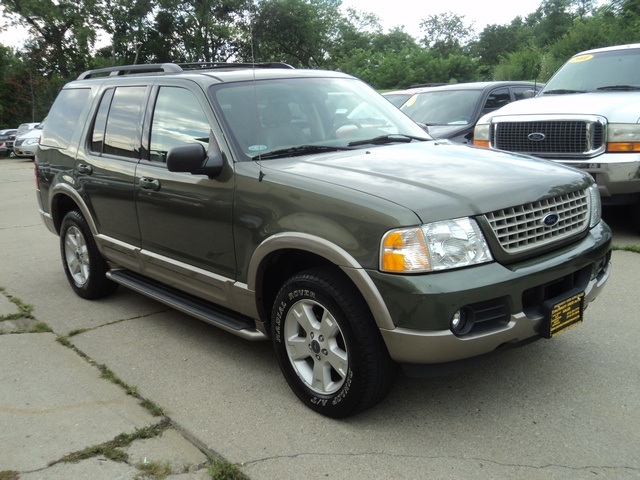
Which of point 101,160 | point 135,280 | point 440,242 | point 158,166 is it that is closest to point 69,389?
point 135,280

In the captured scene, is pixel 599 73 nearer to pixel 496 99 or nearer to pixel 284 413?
pixel 496 99

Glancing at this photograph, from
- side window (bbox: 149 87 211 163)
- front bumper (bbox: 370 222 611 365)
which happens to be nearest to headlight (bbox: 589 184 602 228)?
front bumper (bbox: 370 222 611 365)

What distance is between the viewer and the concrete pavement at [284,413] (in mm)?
2967

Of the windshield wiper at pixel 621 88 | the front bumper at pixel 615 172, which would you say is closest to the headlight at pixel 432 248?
the front bumper at pixel 615 172

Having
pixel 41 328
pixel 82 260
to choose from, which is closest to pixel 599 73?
pixel 82 260

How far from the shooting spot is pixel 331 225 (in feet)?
10.4

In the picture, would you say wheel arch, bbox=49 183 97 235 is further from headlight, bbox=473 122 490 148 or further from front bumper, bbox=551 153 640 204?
front bumper, bbox=551 153 640 204

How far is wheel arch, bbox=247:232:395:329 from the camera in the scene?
3002 mm

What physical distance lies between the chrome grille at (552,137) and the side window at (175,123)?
408 cm

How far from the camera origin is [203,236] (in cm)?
399

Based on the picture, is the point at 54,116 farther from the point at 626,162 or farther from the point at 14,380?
the point at 626,162

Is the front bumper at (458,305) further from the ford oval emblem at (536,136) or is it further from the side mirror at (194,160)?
the ford oval emblem at (536,136)

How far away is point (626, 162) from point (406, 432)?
166 inches

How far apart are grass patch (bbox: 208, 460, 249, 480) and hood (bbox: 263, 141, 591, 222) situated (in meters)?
1.37
